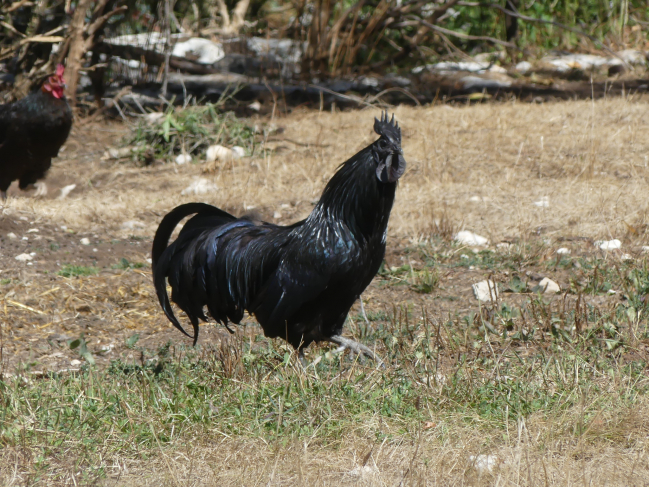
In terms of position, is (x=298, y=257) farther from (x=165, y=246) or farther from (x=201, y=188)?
(x=201, y=188)

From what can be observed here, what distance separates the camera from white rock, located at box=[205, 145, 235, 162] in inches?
326

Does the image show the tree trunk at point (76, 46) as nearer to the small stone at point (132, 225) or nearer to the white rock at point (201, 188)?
the white rock at point (201, 188)

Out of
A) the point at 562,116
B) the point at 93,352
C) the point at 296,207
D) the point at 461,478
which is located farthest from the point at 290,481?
the point at 562,116

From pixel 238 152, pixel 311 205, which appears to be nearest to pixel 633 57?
pixel 238 152

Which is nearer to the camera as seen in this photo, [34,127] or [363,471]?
[363,471]

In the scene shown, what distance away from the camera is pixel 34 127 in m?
7.39

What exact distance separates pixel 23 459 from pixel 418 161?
557 cm

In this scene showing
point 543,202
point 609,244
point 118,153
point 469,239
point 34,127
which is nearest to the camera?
A: point 609,244

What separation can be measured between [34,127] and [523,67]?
795 cm

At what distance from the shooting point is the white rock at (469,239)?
5887 millimetres

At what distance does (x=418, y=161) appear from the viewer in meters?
7.71

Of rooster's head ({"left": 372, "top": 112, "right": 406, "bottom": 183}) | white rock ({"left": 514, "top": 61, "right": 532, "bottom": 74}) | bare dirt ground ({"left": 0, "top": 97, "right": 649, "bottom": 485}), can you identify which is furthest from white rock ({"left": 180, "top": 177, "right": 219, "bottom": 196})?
white rock ({"left": 514, "top": 61, "right": 532, "bottom": 74})

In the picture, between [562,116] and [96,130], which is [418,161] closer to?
[562,116]

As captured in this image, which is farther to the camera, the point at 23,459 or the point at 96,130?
the point at 96,130
